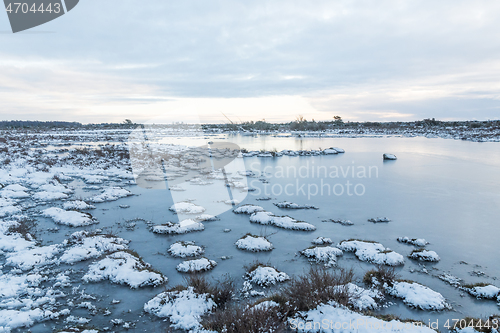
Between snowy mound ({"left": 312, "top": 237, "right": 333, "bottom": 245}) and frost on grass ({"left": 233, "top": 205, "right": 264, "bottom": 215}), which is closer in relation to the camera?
snowy mound ({"left": 312, "top": 237, "right": 333, "bottom": 245})

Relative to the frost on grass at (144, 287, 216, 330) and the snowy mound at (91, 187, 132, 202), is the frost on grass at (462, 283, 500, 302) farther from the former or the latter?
the snowy mound at (91, 187, 132, 202)

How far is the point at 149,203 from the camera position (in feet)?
49.8

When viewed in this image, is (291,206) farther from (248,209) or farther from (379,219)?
(379,219)

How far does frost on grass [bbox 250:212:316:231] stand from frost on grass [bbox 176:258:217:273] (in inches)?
161

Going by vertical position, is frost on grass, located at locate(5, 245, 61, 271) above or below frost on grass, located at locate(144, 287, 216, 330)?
above

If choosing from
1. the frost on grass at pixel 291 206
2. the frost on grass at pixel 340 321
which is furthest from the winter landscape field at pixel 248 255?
the frost on grass at pixel 291 206

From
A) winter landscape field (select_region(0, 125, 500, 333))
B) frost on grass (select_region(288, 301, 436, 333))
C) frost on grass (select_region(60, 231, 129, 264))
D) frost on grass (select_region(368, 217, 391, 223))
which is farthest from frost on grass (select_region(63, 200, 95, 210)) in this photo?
frost on grass (select_region(368, 217, 391, 223))

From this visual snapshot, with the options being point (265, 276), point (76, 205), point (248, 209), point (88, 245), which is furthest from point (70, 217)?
point (265, 276)

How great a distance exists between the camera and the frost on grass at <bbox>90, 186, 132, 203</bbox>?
15489mm

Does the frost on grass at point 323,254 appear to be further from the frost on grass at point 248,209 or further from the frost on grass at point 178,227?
the frost on grass at point 178,227

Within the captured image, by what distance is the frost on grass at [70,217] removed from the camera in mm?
11570

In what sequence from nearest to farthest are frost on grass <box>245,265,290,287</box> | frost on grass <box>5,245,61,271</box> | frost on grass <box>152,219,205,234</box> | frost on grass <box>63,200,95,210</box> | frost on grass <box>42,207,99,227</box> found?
1. frost on grass <box>245,265,290,287</box>
2. frost on grass <box>5,245,61,271</box>
3. frost on grass <box>152,219,205,234</box>
4. frost on grass <box>42,207,99,227</box>
5. frost on grass <box>63,200,95,210</box>

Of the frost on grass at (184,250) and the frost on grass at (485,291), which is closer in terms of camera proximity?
the frost on grass at (485,291)

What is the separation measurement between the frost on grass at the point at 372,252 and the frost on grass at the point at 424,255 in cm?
65
